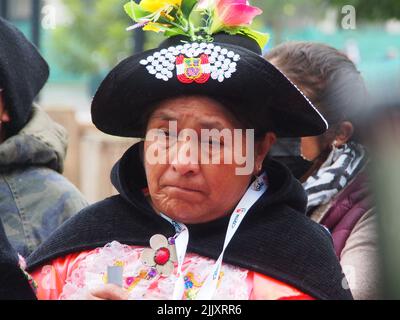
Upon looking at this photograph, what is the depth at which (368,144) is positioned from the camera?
1.21 metres

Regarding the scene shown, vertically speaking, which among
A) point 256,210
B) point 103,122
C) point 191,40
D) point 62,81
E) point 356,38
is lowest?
point 62,81

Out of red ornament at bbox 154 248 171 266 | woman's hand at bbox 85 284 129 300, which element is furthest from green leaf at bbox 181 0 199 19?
woman's hand at bbox 85 284 129 300

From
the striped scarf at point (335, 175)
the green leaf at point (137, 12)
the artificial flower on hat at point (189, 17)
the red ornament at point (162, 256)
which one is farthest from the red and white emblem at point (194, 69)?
the striped scarf at point (335, 175)

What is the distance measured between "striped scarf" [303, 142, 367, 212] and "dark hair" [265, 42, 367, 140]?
0.07 metres

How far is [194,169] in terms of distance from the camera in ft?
7.10

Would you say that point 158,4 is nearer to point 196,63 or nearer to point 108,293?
point 196,63

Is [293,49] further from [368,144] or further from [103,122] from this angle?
[368,144]

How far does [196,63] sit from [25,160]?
117 cm

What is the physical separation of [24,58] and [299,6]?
9.55m

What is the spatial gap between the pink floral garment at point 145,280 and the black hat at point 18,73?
0.92 metres

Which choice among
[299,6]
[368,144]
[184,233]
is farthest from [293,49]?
[299,6]

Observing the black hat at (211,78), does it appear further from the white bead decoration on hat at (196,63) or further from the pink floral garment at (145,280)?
the pink floral garment at (145,280)

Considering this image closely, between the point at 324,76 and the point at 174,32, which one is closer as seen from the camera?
the point at 174,32

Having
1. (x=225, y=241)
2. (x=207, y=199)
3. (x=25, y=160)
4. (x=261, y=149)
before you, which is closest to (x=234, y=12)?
(x=261, y=149)
